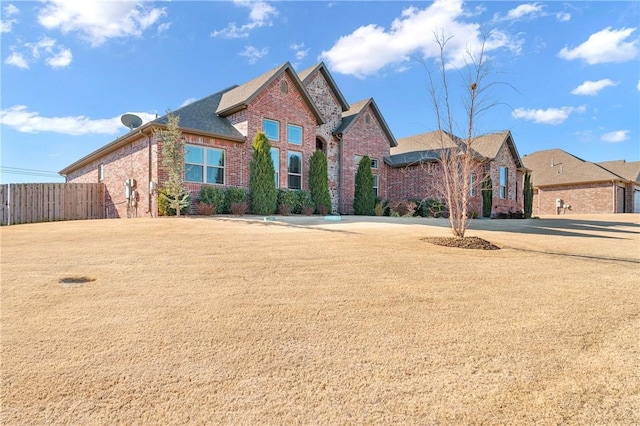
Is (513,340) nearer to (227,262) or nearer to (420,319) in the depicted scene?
(420,319)

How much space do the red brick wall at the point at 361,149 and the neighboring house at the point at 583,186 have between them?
63.9 ft

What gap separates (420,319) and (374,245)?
3.89 m

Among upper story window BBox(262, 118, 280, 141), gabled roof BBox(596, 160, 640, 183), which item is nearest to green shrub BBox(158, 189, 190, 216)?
upper story window BBox(262, 118, 280, 141)

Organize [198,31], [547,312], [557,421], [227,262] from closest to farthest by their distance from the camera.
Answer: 1. [557,421]
2. [547,312]
3. [227,262]
4. [198,31]

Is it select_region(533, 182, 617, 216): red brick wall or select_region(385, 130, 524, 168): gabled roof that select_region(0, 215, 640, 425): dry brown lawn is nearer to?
select_region(385, 130, 524, 168): gabled roof

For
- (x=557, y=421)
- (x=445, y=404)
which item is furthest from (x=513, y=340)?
(x=445, y=404)

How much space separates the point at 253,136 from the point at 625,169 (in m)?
34.6

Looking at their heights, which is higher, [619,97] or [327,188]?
[619,97]

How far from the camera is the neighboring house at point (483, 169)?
70.5ft

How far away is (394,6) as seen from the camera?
1294 cm

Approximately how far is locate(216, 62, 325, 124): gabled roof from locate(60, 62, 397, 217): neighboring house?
0.05 metres

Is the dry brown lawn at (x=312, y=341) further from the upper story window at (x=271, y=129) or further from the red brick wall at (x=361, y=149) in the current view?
the red brick wall at (x=361, y=149)

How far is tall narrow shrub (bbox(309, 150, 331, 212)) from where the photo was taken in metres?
18.1

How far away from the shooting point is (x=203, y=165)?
1508cm
